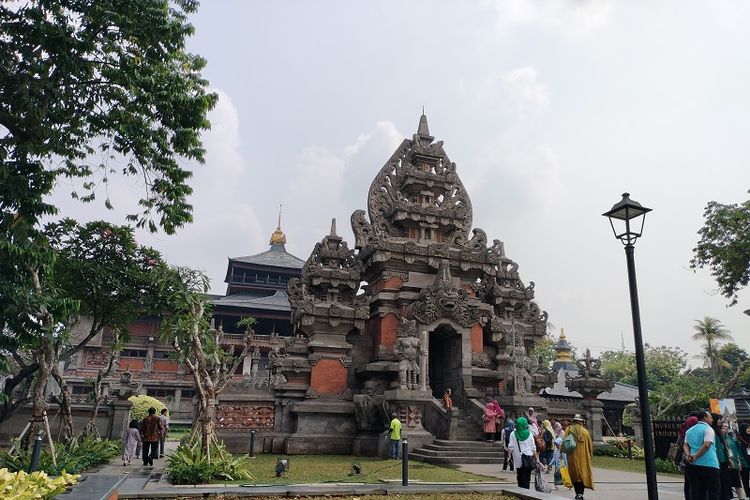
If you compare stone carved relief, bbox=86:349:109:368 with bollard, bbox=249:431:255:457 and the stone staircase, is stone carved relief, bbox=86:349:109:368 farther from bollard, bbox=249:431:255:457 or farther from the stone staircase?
the stone staircase

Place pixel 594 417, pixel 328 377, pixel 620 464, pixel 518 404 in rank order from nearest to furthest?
1. pixel 620 464
2. pixel 518 404
3. pixel 328 377
4. pixel 594 417

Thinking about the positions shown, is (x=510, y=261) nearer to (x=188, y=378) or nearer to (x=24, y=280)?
(x=24, y=280)

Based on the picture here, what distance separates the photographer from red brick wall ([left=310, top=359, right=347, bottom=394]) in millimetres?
20141

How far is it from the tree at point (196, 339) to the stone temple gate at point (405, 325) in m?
4.94

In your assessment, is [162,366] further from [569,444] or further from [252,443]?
[569,444]

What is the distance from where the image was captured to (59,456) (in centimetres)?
1216

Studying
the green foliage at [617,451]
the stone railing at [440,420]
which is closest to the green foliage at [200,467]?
the stone railing at [440,420]

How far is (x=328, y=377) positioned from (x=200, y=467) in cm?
1026

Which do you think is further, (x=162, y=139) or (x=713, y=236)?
(x=713, y=236)

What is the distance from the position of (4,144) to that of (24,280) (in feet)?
8.67

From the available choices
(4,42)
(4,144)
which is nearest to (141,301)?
(4,144)

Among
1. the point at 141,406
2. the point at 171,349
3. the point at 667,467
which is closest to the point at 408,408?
the point at 667,467

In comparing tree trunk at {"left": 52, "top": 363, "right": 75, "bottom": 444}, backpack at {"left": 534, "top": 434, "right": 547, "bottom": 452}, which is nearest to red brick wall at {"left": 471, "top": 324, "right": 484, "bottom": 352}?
backpack at {"left": 534, "top": 434, "right": 547, "bottom": 452}

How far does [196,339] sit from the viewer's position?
1221cm
